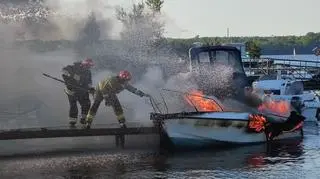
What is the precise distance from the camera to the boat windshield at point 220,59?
20.9 metres

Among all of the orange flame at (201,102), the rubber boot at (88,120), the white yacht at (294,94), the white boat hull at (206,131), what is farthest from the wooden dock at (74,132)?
the white yacht at (294,94)

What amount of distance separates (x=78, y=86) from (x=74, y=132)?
1.88 m

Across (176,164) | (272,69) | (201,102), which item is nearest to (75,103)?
(201,102)

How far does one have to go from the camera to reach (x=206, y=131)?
16625mm

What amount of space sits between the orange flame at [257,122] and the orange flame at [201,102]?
890mm

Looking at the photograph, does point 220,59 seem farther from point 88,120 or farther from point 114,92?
point 88,120

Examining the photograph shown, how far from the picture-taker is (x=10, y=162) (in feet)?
48.1

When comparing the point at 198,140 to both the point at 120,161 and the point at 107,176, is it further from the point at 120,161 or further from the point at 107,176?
the point at 107,176

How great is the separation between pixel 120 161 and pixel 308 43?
140975 millimetres

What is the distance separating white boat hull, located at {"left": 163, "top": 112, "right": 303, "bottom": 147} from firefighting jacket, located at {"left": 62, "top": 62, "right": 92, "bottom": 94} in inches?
118

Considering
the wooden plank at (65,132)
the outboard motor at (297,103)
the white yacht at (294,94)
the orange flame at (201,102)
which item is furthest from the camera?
the white yacht at (294,94)

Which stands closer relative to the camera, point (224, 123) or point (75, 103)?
point (224, 123)

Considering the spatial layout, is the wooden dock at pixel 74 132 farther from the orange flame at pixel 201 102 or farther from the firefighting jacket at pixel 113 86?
the orange flame at pixel 201 102

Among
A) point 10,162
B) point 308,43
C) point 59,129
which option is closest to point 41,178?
point 10,162
